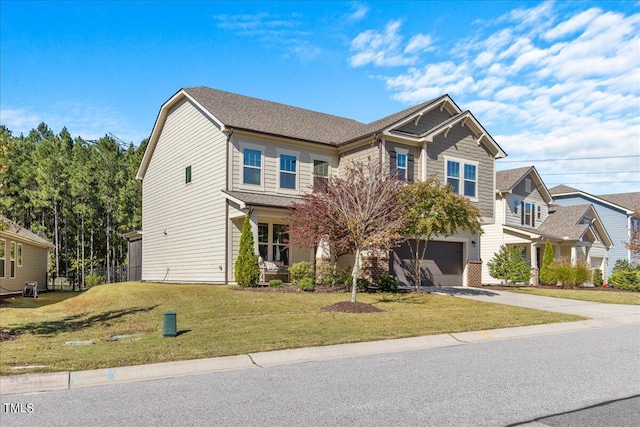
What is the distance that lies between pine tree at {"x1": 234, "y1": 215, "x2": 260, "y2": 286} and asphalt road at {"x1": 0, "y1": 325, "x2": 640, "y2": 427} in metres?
11.4

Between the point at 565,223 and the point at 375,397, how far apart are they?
35.8 metres

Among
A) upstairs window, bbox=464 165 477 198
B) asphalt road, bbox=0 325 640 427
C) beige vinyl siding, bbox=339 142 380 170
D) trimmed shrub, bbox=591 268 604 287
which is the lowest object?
trimmed shrub, bbox=591 268 604 287

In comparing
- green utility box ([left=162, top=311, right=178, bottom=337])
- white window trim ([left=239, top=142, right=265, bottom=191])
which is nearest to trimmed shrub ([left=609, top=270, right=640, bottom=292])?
white window trim ([left=239, top=142, right=265, bottom=191])

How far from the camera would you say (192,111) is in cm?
2659

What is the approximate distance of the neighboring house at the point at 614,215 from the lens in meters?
46.1

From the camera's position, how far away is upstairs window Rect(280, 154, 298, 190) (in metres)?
24.8

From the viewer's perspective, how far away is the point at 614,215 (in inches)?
1850

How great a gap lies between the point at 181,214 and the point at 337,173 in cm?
815

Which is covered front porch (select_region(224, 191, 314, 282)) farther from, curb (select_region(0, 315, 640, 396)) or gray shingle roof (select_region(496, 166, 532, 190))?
gray shingle roof (select_region(496, 166, 532, 190))

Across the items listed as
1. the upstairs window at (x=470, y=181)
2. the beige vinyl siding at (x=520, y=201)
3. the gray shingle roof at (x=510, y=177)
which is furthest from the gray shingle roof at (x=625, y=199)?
the upstairs window at (x=470, y=181)

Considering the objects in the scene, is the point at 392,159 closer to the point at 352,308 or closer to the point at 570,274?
the point at 352,308

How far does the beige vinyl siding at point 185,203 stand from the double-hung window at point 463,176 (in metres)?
11.4

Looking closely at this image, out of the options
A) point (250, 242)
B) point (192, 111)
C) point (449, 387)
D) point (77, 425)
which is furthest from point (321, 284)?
point (77, 425)

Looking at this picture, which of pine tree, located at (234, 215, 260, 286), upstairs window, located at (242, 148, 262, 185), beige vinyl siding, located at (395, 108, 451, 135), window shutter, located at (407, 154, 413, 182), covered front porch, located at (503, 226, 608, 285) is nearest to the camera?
pine tree, located at (234, 215, 260, 286)
